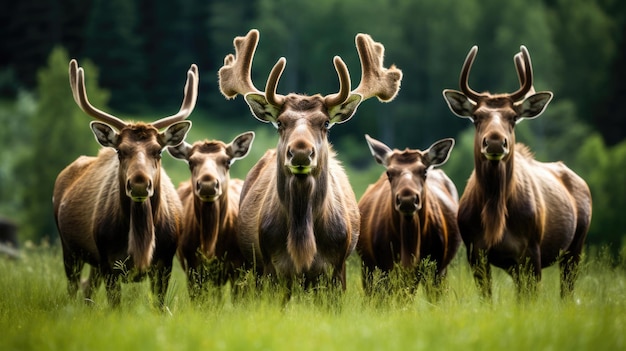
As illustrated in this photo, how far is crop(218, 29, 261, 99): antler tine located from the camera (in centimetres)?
989

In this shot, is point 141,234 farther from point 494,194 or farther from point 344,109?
point 494,194

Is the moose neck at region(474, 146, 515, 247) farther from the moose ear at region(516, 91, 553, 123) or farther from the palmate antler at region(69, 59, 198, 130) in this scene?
the palmate antler at region(69, 59, 198, 130)

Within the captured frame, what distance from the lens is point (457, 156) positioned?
159 ft

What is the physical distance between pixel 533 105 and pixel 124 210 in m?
4.89

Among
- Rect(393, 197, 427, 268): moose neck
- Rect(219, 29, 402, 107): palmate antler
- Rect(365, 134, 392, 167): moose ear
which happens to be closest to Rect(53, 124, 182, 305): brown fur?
Rect(219, 29, 402, 107): palmate antler

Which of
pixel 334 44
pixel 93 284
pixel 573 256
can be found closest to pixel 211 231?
pixel 93 284

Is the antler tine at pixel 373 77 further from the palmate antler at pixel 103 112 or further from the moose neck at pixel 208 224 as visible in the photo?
the moose neck at pixel 208 224

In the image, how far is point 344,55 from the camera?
66.6 meters

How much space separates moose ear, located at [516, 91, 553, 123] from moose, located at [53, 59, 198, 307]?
12.8 feet

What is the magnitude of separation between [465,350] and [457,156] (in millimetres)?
42824

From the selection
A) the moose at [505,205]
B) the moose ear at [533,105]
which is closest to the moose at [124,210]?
the moose at [505,205]

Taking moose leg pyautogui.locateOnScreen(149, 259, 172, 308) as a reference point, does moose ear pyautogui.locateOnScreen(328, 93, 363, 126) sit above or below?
above

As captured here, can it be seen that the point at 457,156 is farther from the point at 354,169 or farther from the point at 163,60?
the point at 163,60

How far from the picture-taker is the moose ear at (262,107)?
8969 mm
